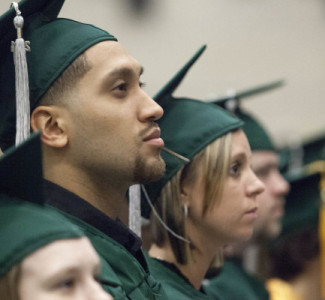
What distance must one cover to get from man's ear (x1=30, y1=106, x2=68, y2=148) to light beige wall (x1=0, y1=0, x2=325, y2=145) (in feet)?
12.2

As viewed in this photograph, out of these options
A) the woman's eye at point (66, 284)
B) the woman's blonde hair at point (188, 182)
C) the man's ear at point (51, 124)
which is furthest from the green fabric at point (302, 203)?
the woman's eye at point (66, 284)

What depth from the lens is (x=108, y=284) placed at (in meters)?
2.19

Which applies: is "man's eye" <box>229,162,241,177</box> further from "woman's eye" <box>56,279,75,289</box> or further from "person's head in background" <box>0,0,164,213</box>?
"woman's eye" <box>56,279,75,289</box>

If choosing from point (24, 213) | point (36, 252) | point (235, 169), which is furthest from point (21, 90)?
point (235, 169)

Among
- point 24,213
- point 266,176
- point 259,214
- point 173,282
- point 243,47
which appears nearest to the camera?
point 24,213

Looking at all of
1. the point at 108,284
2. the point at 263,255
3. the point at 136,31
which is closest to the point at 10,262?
the point at 108,284

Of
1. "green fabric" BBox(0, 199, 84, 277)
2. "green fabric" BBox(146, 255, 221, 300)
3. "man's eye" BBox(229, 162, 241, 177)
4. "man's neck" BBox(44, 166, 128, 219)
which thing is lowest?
"green fabric" BBox(146, 255, 221, 300)

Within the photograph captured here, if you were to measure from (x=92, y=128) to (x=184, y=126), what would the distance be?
0.79 meters

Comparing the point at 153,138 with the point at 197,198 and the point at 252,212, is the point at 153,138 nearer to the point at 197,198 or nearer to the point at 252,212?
the point at 197,198

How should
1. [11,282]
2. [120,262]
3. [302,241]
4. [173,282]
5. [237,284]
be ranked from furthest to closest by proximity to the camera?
[302,241]
[237,284]
[173,282]
[120,262]
[11,282]

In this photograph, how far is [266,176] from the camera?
443 cm

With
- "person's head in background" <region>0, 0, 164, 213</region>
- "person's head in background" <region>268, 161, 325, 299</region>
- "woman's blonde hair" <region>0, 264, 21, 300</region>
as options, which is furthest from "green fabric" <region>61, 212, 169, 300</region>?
"person's head in background" <region>268, 161, 325, 299</region>

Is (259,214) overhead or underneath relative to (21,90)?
underneath

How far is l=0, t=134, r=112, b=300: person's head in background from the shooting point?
1761 mm
